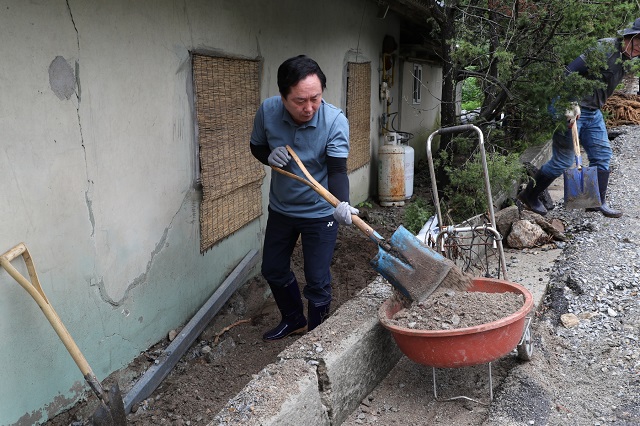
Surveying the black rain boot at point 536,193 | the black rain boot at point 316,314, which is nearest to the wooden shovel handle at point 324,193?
the black rain boot at point 316,314

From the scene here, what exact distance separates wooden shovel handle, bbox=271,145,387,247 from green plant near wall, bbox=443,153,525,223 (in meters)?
2.35

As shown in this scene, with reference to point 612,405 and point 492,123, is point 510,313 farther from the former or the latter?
point 492,123

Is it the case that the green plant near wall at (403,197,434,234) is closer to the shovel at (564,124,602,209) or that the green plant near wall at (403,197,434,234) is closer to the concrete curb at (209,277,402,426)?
the shovel at (564,124,602,209)

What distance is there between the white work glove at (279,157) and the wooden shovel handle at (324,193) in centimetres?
3

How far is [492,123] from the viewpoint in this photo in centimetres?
630

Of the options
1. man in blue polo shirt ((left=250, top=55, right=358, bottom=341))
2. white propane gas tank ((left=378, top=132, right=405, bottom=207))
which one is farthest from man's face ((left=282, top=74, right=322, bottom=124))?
white propane gas tank ((left=378, top=132, right=405, bottom=207))

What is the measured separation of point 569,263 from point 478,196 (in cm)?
110

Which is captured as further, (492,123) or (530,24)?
(492,123)

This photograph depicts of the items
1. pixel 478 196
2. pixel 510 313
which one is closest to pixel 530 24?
pixel 478 196

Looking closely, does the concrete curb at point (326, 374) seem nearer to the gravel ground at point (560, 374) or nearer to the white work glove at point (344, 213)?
the gravel ground at point (560, 374)

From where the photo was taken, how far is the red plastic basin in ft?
9.04

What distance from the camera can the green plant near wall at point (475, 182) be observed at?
17.8ft

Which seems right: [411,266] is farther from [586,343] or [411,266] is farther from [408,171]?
[408,171]

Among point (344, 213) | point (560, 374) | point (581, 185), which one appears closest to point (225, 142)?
point (344, 213)
